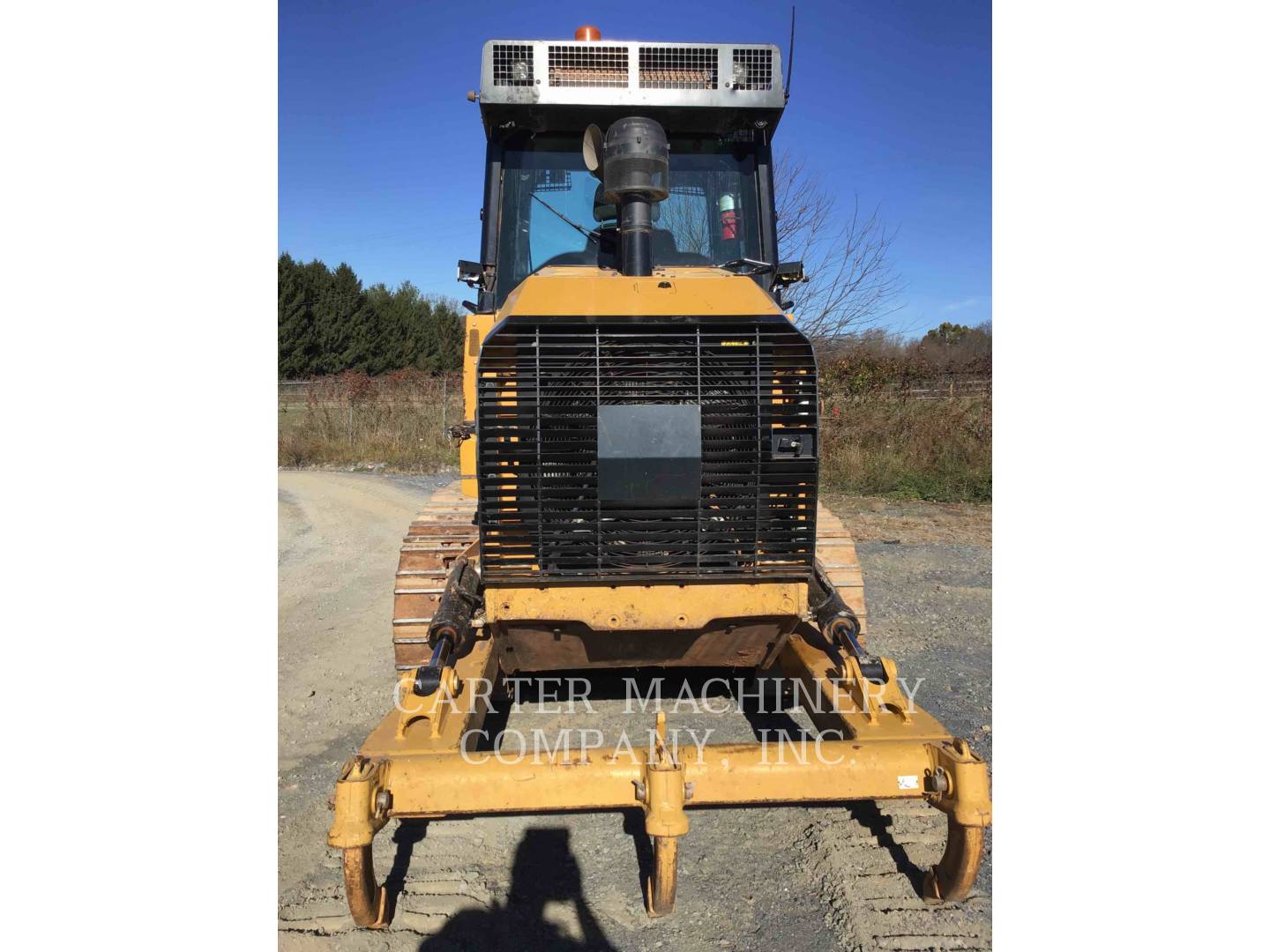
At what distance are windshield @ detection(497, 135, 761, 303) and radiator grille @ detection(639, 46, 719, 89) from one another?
12.2 inches

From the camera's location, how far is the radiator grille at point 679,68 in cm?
363

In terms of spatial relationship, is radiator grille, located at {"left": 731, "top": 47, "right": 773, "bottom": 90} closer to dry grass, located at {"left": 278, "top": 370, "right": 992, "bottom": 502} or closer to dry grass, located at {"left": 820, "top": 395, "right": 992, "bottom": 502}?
dry grass, located at {"left": 278, "top": 370, "right": 992, "bottom": 502}

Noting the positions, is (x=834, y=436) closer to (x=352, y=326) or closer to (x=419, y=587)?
(x=419, y=587)

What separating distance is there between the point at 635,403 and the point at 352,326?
120ft

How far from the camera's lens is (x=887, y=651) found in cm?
520

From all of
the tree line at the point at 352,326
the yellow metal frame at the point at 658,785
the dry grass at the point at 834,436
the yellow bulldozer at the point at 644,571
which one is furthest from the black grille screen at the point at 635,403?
the tree line at the point at 352,326

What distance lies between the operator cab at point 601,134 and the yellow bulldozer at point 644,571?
1.55 feet

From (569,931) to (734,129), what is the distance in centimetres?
375

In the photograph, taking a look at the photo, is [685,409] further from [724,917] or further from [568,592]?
[724,917]

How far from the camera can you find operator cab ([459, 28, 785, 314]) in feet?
11.9

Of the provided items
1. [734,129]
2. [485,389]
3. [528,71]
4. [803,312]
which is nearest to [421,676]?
[485,389]

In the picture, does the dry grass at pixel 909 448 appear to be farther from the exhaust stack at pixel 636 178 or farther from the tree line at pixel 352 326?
the tree line at pixel 352 326

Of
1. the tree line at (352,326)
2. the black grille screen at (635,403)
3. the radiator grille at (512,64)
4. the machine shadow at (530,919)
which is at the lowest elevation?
the machine shadow at (530,919)

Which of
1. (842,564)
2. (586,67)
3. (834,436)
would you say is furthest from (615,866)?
(834,436)
